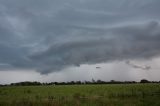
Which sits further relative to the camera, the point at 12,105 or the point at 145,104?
the point at 145,104

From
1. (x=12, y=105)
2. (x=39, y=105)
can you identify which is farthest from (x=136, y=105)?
(x=12, y=105)

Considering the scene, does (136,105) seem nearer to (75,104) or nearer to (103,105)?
(103,105)

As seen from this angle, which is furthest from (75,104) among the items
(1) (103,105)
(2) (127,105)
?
(2) (127,105)

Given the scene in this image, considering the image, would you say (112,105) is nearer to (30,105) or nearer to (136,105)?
(136,105)

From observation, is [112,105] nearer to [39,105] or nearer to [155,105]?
[155,105]

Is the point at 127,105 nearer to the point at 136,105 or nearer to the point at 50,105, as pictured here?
A: the point at 136,105

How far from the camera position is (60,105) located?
28.2 meters

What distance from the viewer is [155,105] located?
1121 inches

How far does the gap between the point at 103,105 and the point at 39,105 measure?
630 cm

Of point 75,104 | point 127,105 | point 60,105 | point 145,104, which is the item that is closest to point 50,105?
point 60,105

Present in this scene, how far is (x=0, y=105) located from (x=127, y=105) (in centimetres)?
1275

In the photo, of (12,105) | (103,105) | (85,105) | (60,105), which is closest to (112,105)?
(103,105)

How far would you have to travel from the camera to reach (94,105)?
28906 millimetres

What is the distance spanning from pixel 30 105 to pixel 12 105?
175 centimetres
